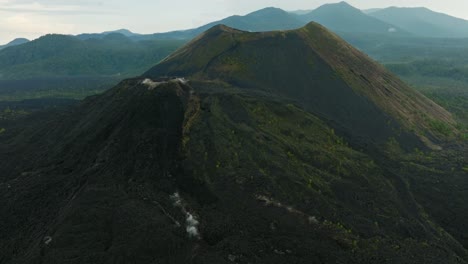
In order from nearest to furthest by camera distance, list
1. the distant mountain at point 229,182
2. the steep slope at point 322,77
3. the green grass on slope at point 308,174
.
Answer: the distant mountain at point 229,182 < the green grass on slope at point 308,174 < the steep slope at point 322,77

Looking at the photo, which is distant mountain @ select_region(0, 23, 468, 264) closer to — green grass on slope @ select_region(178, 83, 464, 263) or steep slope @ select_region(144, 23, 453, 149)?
green grass on slope @ select_region(178, 83, 464, 263)

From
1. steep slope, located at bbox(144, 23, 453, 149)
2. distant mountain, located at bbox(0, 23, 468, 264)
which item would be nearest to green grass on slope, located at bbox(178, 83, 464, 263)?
distant mountain, located at bbox(0, 23, 468, 264)

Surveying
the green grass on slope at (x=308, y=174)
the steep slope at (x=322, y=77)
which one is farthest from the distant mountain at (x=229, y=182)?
the steep slope at (x=322, y=77)

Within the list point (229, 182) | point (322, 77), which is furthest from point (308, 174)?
point (322, 77)

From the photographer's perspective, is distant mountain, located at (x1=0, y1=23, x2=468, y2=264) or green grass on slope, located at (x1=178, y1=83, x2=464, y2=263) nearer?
distant mountain, located at (x1=0, y1=23, x2=468, y2=264)

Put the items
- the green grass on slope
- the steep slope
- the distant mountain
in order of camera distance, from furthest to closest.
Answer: the steep slope
the green grass on slope
the distant mountain

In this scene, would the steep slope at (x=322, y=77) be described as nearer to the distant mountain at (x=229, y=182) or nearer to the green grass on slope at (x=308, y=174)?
the distant mountain at (x=229, y=182)
